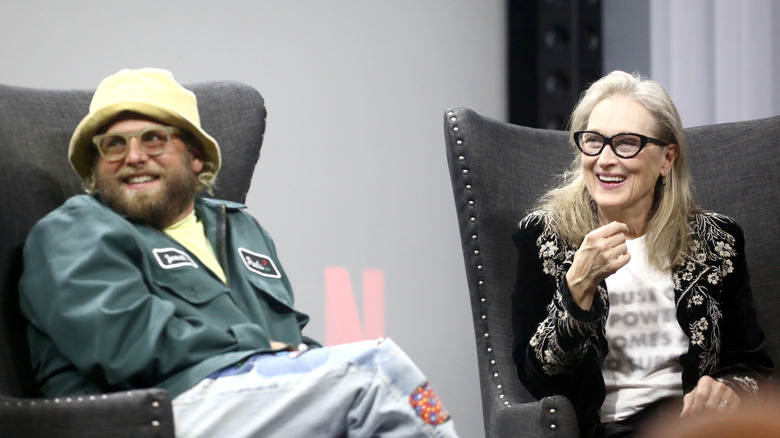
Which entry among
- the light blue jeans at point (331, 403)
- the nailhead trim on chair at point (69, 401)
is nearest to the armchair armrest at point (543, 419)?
the light blue jeans at point (331, 403)

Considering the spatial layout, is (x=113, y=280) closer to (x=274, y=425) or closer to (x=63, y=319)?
(x=63, y=319)

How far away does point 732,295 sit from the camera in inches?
81.2

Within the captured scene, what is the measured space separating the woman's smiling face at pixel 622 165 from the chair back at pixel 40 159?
741 millimetres

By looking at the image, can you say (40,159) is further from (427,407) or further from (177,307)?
(427,407)

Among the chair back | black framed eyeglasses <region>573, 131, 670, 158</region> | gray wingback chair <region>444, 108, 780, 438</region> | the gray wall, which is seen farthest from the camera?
the gray wall

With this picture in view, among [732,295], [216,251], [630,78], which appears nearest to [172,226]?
[216,251]

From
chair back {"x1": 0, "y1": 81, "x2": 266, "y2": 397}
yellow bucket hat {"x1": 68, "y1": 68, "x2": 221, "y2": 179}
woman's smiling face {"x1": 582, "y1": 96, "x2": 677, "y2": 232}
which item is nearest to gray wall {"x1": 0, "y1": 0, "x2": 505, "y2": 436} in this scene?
chair back {"x1": 0, "y1": 81, "x2": 266, "y2": 397}

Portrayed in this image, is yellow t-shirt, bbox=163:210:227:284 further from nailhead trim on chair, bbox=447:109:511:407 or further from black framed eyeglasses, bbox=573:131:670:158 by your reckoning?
black framed eyeglasses, bbox=573:131:670:158

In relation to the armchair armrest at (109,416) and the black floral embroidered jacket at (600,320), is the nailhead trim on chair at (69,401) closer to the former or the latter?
the armchair armrest at (109,416)

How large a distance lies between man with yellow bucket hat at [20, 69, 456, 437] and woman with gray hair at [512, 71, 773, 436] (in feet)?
1.41

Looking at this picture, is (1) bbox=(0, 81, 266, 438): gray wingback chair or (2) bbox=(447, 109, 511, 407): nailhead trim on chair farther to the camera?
(2) bbox=(447, 109, 511, 407): nailhead trim on chair

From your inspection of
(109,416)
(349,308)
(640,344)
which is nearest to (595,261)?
(640,344)

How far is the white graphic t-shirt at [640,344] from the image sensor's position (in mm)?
1966

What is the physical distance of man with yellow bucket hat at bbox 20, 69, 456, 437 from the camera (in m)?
1.58
